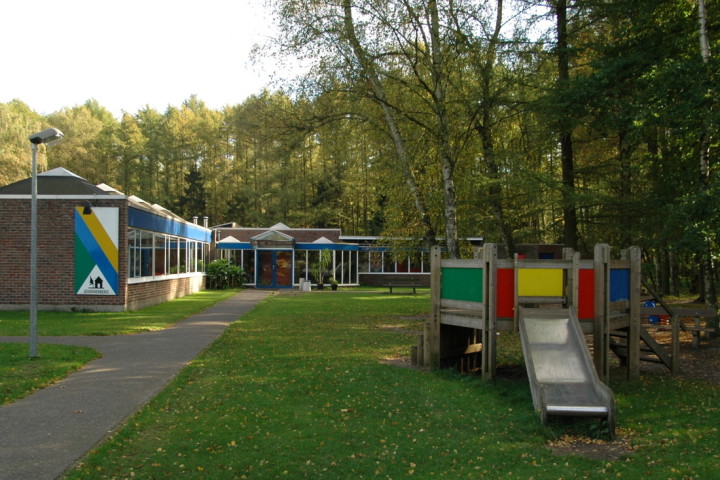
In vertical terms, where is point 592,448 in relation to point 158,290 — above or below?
below

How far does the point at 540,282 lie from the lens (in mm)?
8945

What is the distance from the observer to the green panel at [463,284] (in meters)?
9.30

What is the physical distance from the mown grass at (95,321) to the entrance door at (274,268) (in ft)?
50.4

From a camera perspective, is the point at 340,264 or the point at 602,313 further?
the point at 340,264

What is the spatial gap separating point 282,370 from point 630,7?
34.7ft

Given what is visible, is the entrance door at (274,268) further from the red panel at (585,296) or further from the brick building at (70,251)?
the red panel at (585,296)

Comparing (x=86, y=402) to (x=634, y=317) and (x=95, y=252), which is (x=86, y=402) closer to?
(x=634, y=317)

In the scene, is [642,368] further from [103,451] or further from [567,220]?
[103,451]

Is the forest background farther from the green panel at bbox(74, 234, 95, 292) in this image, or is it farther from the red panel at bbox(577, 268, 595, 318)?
the green panel at bbox(74, 234, 95, 292)

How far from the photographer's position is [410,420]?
680cm

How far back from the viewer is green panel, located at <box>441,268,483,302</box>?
9.30m

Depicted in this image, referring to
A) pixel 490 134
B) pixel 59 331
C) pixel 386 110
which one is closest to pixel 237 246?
pixel 386 110

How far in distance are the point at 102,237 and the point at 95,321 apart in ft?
10.6

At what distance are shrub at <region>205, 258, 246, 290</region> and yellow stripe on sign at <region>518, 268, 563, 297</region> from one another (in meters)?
26.0
